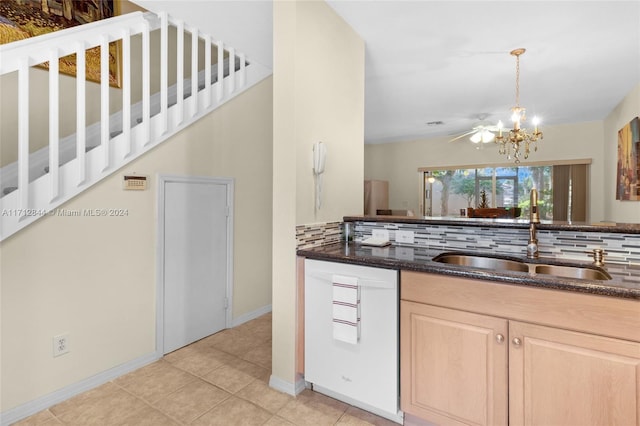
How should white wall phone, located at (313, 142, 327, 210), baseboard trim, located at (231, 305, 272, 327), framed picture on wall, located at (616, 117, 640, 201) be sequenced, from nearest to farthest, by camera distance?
white wall phone, located at (313, 142, 327, 210) → baseboard trim, located at (231, 305, 272, 327) → framed picture on wall, located at (616, 117, 640, 201)

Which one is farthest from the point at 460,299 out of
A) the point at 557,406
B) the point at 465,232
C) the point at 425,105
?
the point at 425,105

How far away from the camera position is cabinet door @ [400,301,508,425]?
1477 mm

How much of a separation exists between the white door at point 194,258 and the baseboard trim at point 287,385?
3.51 ft

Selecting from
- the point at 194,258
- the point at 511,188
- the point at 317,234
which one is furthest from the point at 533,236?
the point at 511,188

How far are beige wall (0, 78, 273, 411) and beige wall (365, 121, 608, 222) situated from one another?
5.09 metres

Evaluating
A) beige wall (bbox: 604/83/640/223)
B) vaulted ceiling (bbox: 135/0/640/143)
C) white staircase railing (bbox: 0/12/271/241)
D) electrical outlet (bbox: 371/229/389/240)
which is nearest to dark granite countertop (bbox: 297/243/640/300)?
electrical outlet (bbox: 371/229/389/240)

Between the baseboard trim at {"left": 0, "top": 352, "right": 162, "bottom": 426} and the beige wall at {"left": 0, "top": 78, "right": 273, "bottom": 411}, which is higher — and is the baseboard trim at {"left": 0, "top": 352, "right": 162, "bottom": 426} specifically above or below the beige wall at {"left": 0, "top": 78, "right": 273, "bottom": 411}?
below

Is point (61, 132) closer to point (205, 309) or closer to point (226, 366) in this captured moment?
point (205, 309)

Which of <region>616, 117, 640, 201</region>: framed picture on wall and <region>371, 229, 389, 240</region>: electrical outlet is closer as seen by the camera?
<region>371, 229, 389, 240</region>: electrical outlet

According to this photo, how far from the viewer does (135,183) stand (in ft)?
7.80

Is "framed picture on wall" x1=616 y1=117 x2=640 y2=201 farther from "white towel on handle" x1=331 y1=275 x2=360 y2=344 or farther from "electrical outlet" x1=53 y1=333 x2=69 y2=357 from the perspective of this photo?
"electrical outlet" x1=53 y1=333 x2=69 y2=357

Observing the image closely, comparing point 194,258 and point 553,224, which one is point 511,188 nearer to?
point 553,224

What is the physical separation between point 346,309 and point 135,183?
5.90 feet

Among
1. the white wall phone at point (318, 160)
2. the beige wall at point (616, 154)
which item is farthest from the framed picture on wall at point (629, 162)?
the white wall phone at point (318, 160)
